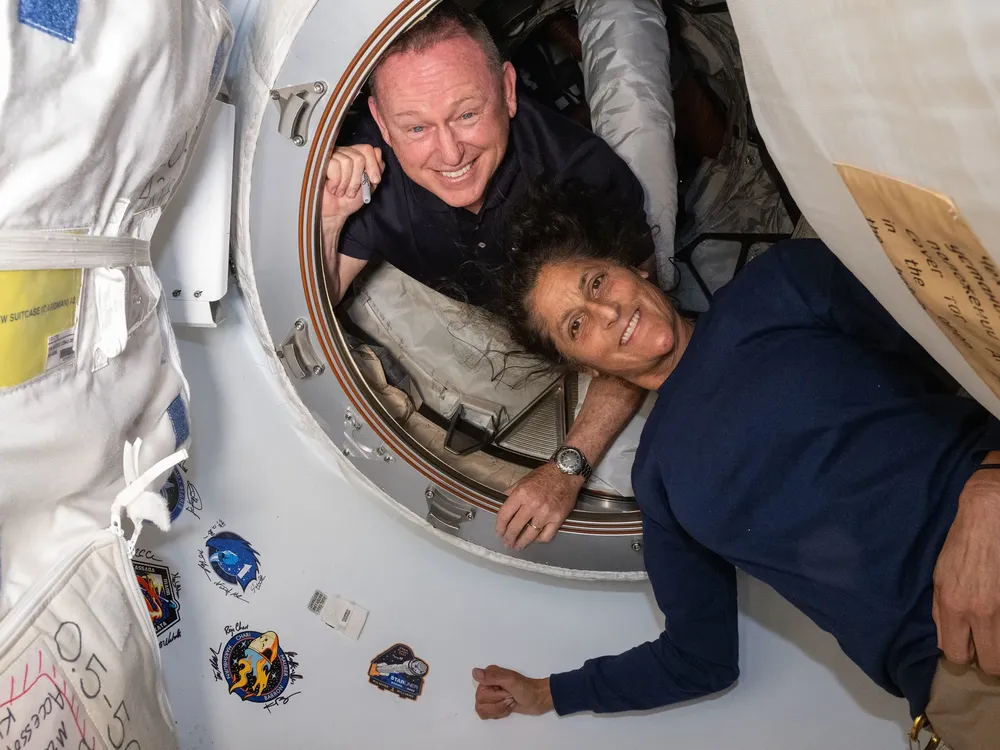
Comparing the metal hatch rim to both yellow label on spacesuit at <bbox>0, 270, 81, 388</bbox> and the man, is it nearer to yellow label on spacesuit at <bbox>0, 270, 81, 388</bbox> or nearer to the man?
the man

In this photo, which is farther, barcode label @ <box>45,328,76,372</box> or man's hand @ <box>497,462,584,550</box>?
man's hand @ <box>497,462,584,550</box>

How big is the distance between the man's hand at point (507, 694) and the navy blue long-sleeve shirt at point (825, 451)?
38 centimetres

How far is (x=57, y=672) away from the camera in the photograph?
2.28ft

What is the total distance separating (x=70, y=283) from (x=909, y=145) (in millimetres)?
631

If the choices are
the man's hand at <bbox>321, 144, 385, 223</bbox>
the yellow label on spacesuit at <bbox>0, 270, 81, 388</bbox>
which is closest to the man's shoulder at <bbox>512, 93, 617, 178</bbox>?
the man's hand at <bbox>321, 144, 385, 223</bbox>

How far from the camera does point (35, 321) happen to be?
2.07ft

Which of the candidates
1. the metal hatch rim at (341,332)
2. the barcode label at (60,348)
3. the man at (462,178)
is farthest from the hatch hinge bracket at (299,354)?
the barcode label at (60,348)

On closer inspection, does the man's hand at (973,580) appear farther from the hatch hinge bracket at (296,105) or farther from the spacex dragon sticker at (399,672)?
the hatch hinge bracket at (296,105)

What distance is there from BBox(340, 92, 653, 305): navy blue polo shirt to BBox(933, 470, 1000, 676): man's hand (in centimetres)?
61

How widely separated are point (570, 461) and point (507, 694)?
1.22ft

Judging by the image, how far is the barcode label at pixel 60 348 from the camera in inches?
26.0

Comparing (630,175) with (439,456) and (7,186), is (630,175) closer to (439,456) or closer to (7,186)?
(439,456)

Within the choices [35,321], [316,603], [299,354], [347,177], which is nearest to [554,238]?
[347,177]

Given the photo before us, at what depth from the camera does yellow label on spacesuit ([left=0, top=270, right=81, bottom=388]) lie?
600mm
